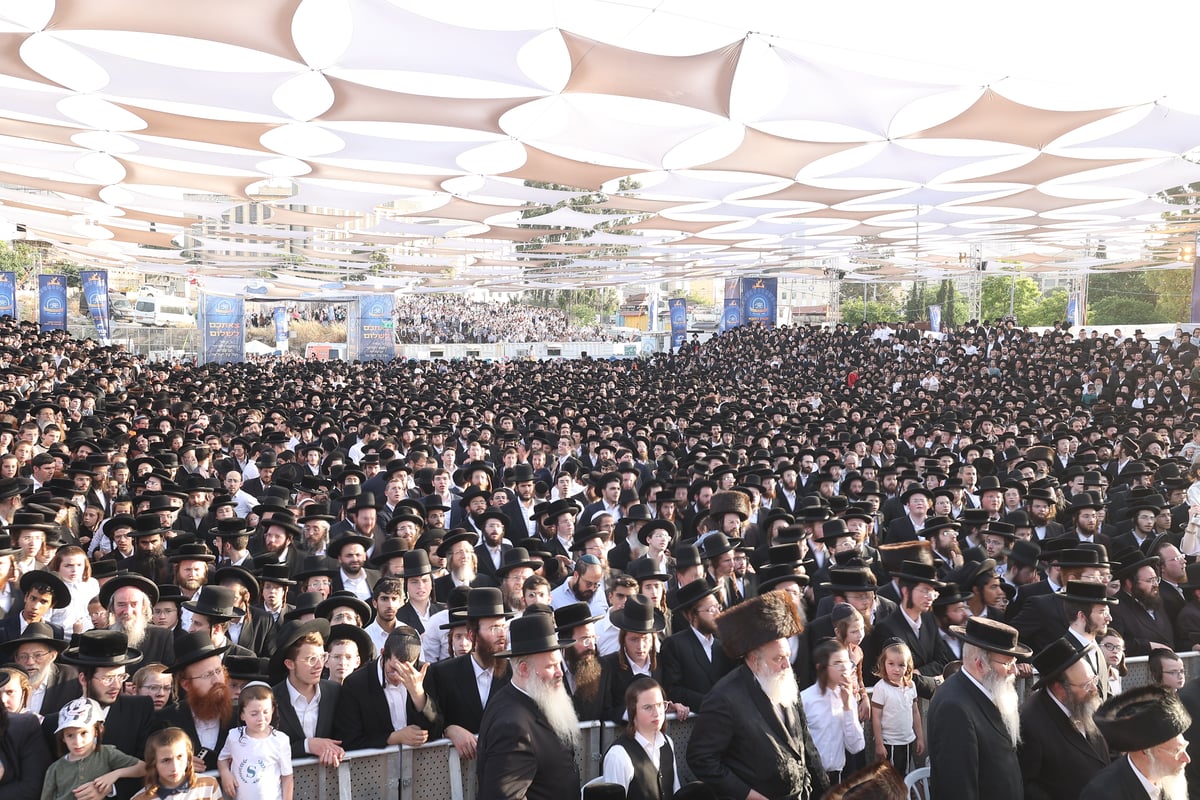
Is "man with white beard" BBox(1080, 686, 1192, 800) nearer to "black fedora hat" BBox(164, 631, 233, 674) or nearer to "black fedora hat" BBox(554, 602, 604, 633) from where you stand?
"black fedora hat" BBox(554, 602, 604, 633)

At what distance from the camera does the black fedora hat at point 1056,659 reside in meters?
4.23

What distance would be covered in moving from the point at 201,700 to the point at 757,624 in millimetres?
2822

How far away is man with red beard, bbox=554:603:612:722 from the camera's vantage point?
4.80 m

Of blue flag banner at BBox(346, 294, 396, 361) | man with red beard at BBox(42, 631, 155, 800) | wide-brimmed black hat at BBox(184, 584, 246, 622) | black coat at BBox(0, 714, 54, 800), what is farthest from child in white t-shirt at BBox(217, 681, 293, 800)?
blue flag banner at BBox(346, 294, 396, 361)

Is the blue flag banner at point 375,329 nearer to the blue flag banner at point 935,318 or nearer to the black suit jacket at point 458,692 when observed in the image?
the blue flag banner at point 935,318

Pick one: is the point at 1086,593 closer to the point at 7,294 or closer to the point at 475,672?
the point at 475,672

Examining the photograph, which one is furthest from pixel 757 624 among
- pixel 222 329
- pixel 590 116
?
pixel 222 329

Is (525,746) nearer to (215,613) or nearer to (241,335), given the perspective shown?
(215,613)

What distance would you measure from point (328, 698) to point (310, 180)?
17.6m

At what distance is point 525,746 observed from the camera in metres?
3.78

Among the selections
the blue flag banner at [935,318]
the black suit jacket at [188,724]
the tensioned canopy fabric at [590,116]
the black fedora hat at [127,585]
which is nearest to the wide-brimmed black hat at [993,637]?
the black suit jacket at [188,724]

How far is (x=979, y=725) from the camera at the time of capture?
161 inches

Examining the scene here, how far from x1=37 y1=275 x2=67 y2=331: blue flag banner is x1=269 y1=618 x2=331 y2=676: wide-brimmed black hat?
32492 mm

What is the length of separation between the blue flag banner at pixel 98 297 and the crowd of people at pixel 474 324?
26661mm
